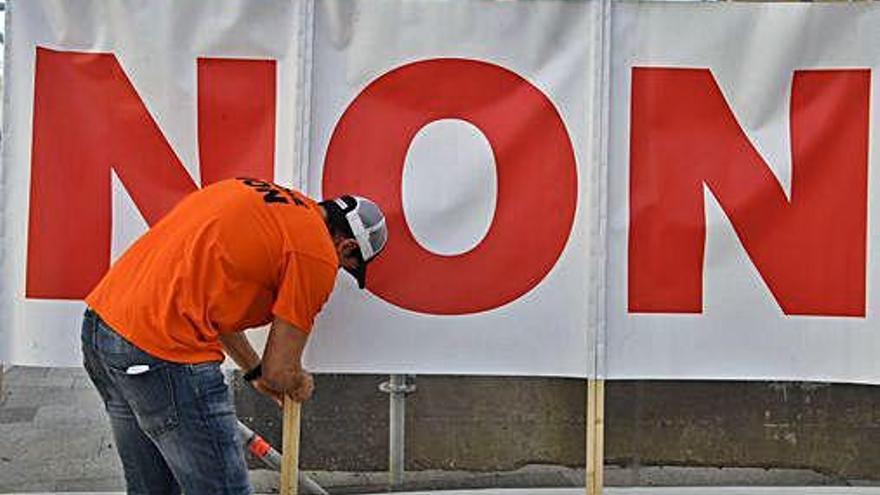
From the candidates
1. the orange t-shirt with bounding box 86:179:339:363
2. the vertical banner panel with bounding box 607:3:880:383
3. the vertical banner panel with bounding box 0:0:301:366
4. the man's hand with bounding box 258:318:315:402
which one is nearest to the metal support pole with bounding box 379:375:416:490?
the vertical banner panel with bounding box 607:3:880:383

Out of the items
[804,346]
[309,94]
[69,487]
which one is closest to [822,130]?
[804,346]

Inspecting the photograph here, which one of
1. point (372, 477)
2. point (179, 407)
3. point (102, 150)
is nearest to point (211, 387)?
point (179, 407)

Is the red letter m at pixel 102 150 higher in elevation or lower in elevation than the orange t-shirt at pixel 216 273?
higher

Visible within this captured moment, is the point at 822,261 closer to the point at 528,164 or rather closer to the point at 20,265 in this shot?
the point at 528,164

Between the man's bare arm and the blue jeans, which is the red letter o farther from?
the blue jeans

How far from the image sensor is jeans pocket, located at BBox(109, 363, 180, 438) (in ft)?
9.13

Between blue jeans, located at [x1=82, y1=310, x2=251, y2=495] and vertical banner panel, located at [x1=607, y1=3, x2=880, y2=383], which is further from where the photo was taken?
vertical banner panel, located at [x1=607, y1=3, x2=880, y2=383]

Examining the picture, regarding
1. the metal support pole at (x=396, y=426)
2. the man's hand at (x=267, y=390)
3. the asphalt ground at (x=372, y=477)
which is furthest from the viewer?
the asphalt ground at (x=372, y=477)

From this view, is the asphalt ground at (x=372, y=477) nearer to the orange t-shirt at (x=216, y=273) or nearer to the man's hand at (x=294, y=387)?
the man's hand at (x=294, y=387)

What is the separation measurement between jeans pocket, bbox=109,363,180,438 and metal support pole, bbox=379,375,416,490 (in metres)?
1.92

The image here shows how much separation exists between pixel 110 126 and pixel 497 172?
1.41m

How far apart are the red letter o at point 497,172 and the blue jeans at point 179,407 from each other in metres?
1.04

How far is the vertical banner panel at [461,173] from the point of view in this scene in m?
3.71

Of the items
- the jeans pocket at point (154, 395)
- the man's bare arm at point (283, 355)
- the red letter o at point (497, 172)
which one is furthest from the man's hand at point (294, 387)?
the red letter o at point (497, 172)
